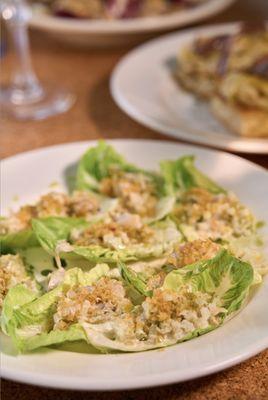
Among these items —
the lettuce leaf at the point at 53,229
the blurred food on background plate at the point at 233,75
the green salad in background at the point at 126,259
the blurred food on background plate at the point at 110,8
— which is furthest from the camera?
the blurred food on background plate at the point at 110,8

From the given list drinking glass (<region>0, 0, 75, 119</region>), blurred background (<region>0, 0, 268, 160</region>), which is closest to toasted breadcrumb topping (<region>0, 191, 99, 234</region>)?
blurred background (<region>0, 0, 268, 160</region>)

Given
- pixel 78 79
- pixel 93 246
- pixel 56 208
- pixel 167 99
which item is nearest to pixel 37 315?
pixel 93 246

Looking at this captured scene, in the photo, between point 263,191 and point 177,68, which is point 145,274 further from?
point 177,68

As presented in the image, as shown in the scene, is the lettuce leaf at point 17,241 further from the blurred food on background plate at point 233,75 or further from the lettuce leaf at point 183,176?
the blurred food on background plate at point 233,75

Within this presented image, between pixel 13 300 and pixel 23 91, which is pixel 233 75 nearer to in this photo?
pixel 23 91

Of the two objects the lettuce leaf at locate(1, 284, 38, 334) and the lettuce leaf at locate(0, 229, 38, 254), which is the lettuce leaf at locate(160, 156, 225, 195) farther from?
the lettuce leaf at locate(1, 284, 38, 334)

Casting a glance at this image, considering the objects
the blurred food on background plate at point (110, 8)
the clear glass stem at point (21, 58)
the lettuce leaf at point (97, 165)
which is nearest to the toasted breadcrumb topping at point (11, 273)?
the lettuce leaf at point (97, 165)
